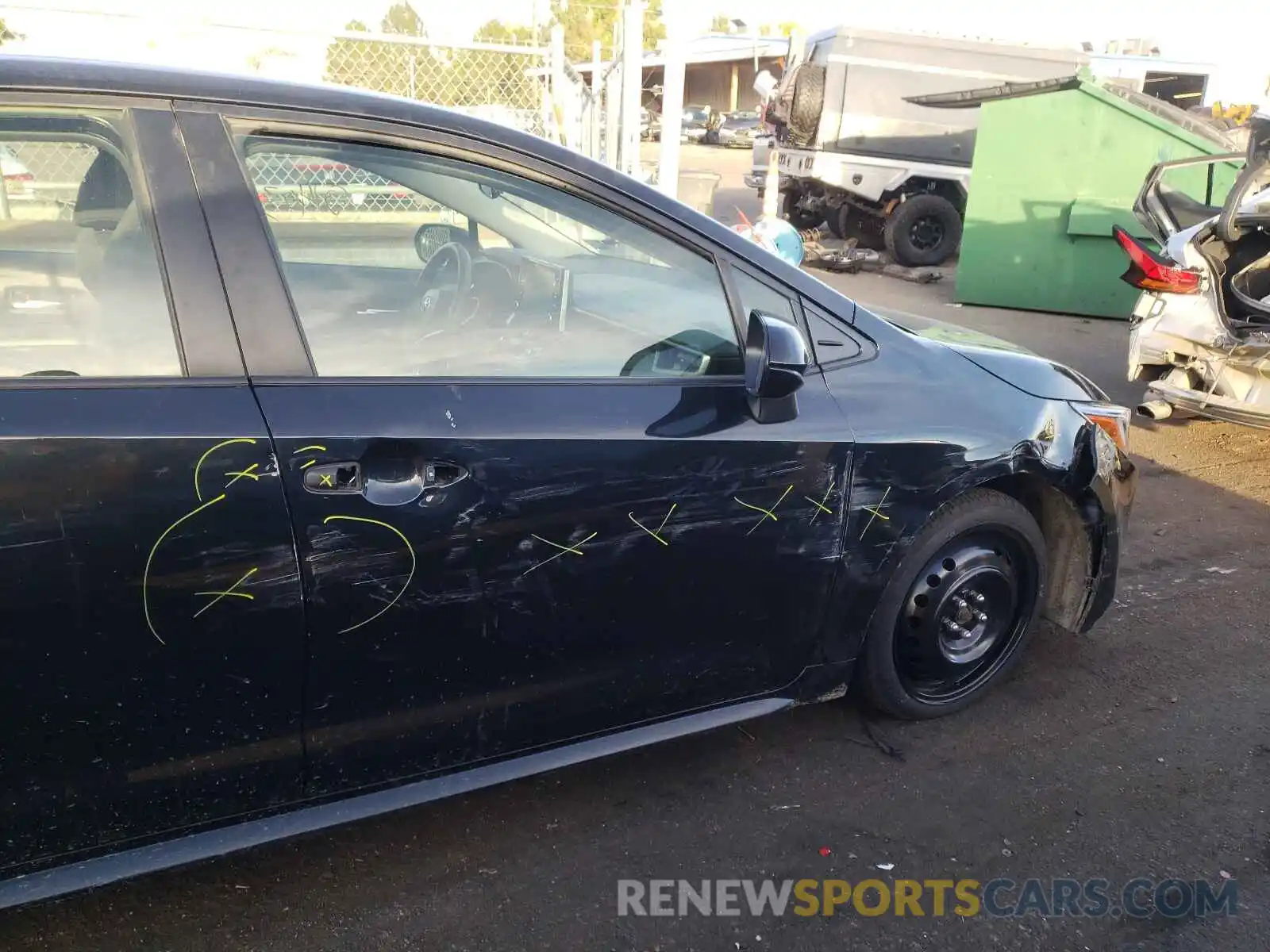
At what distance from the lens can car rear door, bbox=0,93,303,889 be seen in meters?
1.80

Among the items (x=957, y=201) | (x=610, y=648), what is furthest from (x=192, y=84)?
(x=957, y=201)

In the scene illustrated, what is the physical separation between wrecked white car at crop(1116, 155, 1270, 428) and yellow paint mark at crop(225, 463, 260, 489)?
5.16m

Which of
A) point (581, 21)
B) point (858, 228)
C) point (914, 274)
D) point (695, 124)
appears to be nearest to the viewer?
point (914, 274)

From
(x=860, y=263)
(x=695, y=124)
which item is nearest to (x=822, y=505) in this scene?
(x=860, y=263)

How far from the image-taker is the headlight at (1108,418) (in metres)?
3.16

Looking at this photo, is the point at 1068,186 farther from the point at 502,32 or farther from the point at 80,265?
the point at 80,265

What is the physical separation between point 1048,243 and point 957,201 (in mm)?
3757

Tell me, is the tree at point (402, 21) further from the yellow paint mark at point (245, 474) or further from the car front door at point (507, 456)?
the yellow paint mark at point (245, 474)

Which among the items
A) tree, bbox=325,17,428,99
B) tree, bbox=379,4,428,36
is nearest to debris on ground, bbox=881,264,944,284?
tree, bbox=379,4,428,36

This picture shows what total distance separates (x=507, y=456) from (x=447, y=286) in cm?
59

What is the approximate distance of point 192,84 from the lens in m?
1.98

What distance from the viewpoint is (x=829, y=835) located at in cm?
261

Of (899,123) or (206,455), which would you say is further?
(899,123)

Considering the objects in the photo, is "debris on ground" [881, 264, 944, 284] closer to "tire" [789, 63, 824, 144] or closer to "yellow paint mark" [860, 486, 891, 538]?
"tire" [789, 63, 824, 144]
